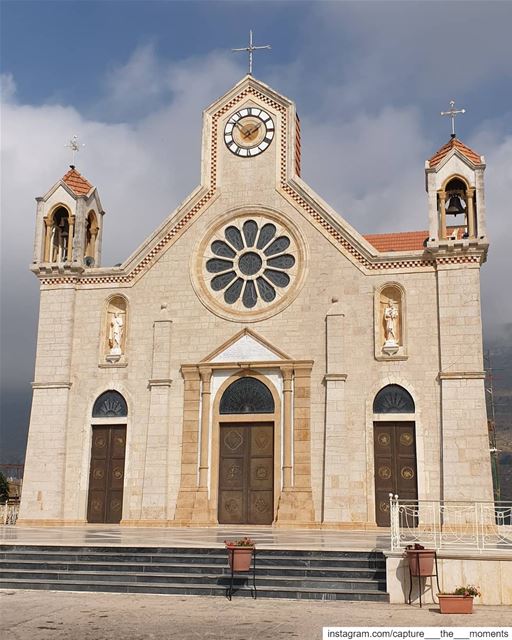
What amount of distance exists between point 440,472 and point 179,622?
1436 centimetres

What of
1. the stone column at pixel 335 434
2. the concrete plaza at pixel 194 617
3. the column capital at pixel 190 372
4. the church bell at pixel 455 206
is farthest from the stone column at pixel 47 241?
the concrete plaza at pixel 194 617

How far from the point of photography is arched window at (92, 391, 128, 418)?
28578 millimetres

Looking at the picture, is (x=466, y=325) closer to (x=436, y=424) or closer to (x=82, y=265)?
(x=436, y=424)

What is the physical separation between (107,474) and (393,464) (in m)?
10.2

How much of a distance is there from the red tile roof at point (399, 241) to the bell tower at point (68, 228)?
12.1 metres

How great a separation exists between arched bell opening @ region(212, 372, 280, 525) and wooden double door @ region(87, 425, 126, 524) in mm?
3685

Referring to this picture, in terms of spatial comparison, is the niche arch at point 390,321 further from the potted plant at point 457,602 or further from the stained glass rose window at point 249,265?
the potted plant at point 457,602

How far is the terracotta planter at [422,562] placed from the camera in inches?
577

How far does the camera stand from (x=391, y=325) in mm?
26859

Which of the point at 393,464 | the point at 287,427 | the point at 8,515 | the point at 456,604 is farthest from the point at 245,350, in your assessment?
the point at 456,604

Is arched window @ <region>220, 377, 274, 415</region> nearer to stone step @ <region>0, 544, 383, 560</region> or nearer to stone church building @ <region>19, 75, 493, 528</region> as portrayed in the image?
stone church building @ <region>19, 75, 493, 528</region>

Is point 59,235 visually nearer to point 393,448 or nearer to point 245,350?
point 245,350

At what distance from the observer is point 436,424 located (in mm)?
25625

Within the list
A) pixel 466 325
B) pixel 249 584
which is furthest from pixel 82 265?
pixel 249 584
